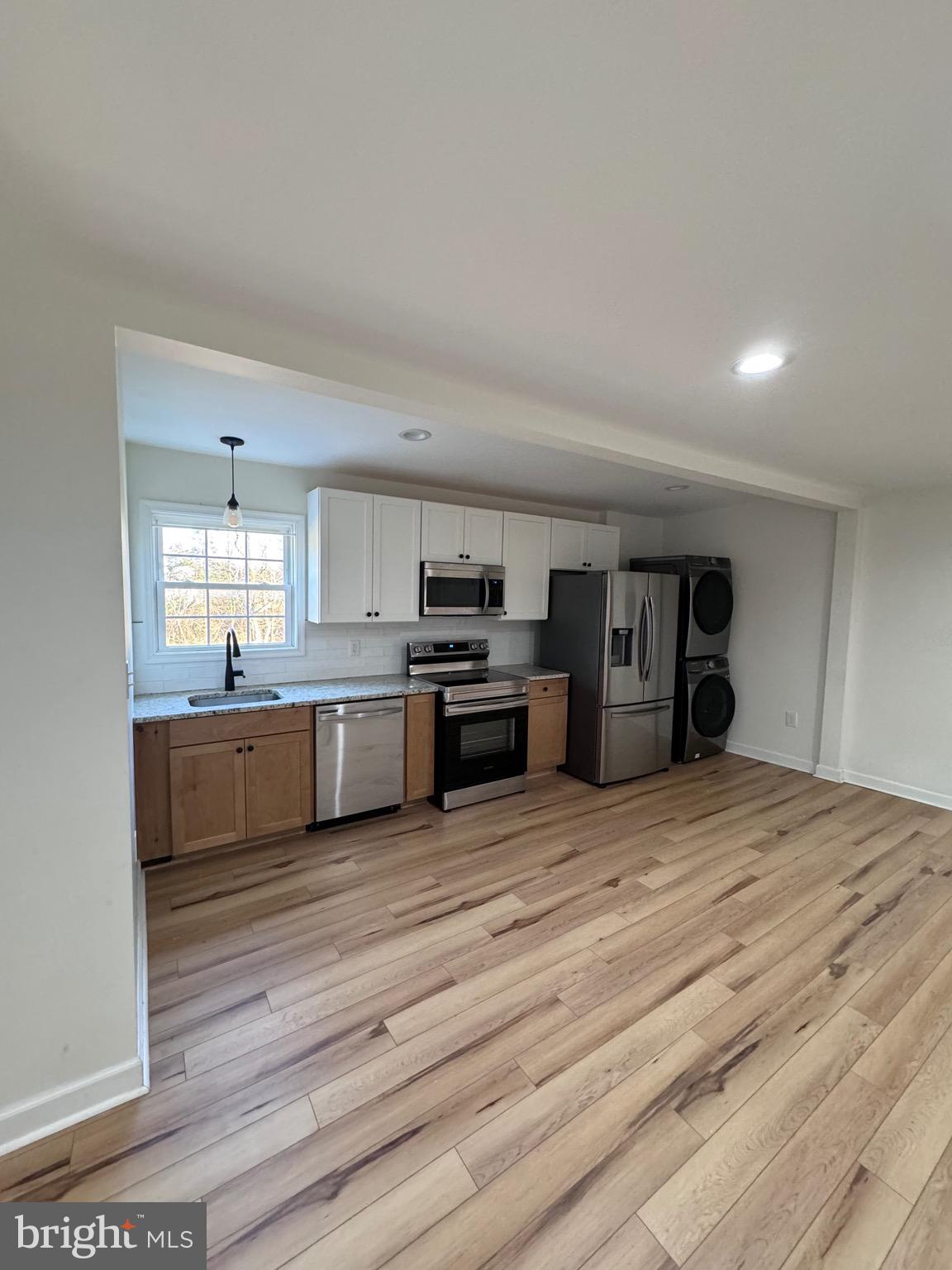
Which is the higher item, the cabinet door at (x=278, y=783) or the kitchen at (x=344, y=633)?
the kitchen at (x=344, y=633)

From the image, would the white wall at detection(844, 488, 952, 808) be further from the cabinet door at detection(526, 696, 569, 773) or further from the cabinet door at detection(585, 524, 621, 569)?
the cabinet door at detection(526, 696, 569, 773)

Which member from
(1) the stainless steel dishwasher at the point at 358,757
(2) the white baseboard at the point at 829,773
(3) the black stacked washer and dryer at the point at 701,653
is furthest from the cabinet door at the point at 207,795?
(2) the white baseboard at the point at 829,773

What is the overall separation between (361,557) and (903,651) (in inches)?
170

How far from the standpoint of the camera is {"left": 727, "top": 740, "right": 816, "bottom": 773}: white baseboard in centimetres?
460

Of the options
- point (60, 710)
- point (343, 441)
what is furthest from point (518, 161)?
point (343, 441)

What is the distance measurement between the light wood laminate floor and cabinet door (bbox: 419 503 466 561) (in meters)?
2.17

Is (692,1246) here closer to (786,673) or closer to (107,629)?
(107,629)

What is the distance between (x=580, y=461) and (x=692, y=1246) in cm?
332

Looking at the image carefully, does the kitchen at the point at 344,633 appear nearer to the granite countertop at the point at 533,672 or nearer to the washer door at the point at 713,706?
the granite countertop at the point at 533,672

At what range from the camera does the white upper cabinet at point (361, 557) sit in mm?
3484

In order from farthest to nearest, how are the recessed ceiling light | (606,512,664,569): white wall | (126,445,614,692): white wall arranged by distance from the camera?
(606,512,664,569): white wall
(126,445,614,692): white wall
the recessed ceiling light

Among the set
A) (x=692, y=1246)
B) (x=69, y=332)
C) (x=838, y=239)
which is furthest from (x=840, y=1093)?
(x=69, y=332)

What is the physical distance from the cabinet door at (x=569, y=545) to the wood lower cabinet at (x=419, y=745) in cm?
183

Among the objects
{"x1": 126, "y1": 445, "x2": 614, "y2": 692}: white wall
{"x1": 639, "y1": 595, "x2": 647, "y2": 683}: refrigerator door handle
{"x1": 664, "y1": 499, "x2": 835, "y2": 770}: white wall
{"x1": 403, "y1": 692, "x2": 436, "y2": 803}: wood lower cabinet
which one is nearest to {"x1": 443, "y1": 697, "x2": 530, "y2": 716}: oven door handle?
{"x1": 403, "y1": 692, "x2": 436, "y2": 803}: wood lower cabinet
